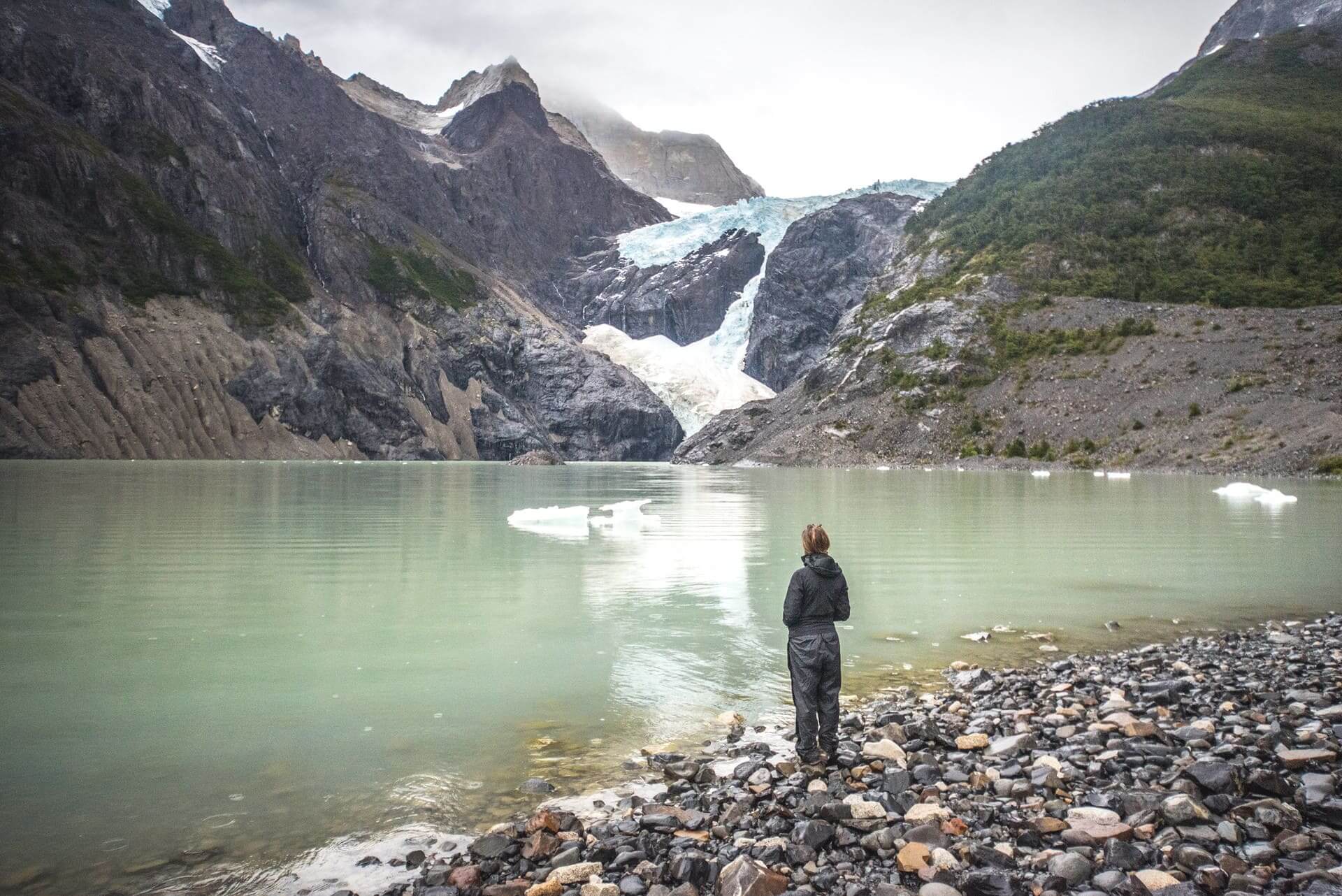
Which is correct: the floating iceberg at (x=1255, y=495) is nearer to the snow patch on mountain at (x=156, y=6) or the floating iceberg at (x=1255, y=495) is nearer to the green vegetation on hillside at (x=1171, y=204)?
the green vegetation on hillside at (x=1171, y=204)

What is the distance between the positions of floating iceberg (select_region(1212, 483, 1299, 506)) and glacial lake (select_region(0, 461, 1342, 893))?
6.29 meters

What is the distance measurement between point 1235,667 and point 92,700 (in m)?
13.3

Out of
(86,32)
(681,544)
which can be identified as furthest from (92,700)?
(86,32)

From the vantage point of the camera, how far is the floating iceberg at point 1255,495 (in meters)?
38.6

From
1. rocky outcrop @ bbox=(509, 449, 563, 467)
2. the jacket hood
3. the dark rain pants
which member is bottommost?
rocky outcrop @ bbox=(509, 449, 563, 467)

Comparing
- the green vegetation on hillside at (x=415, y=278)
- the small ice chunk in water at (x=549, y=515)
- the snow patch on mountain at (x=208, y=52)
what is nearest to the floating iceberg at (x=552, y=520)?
the small ice chunk in water at (x=549, y=515)

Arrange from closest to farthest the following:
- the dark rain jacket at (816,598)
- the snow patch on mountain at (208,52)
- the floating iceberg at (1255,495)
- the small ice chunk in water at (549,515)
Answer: the dark rain jacket at (816,598) → the small ice chunk in water at (549,515) → the floating iceberg at (1255,495) → the snow patch on mountain at (208,52)

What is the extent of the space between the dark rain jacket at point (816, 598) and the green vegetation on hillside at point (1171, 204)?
11217cm

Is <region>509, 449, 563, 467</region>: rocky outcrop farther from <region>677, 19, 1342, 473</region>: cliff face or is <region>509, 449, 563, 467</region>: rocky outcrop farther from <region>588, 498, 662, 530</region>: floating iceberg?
<region>588, 498, 662, 530</region>: floating iceberg

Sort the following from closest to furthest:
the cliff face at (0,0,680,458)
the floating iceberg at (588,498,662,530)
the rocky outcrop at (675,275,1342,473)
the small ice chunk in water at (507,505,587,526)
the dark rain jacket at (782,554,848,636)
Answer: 1. the dark rain jacket at (782,554,848,636)
2. the floating iceberg at (588,498,662,530)
3. the small ice chunk in water at (507,505,587,526)
4. the rocky outcrop at (675,275,1342,473)
5. the cliff face at (0,0,680,458)

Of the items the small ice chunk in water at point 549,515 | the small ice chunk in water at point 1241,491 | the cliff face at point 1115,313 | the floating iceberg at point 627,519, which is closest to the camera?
the floating iceberg at point 627,519

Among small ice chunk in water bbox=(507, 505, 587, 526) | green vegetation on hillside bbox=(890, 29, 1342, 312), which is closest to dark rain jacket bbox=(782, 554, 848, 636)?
small ice chunk in water bbox=(507, 505, 587, 526)

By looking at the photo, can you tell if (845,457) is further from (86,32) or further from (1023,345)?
(86,32)

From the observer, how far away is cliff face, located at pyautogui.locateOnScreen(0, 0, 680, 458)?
334ft
